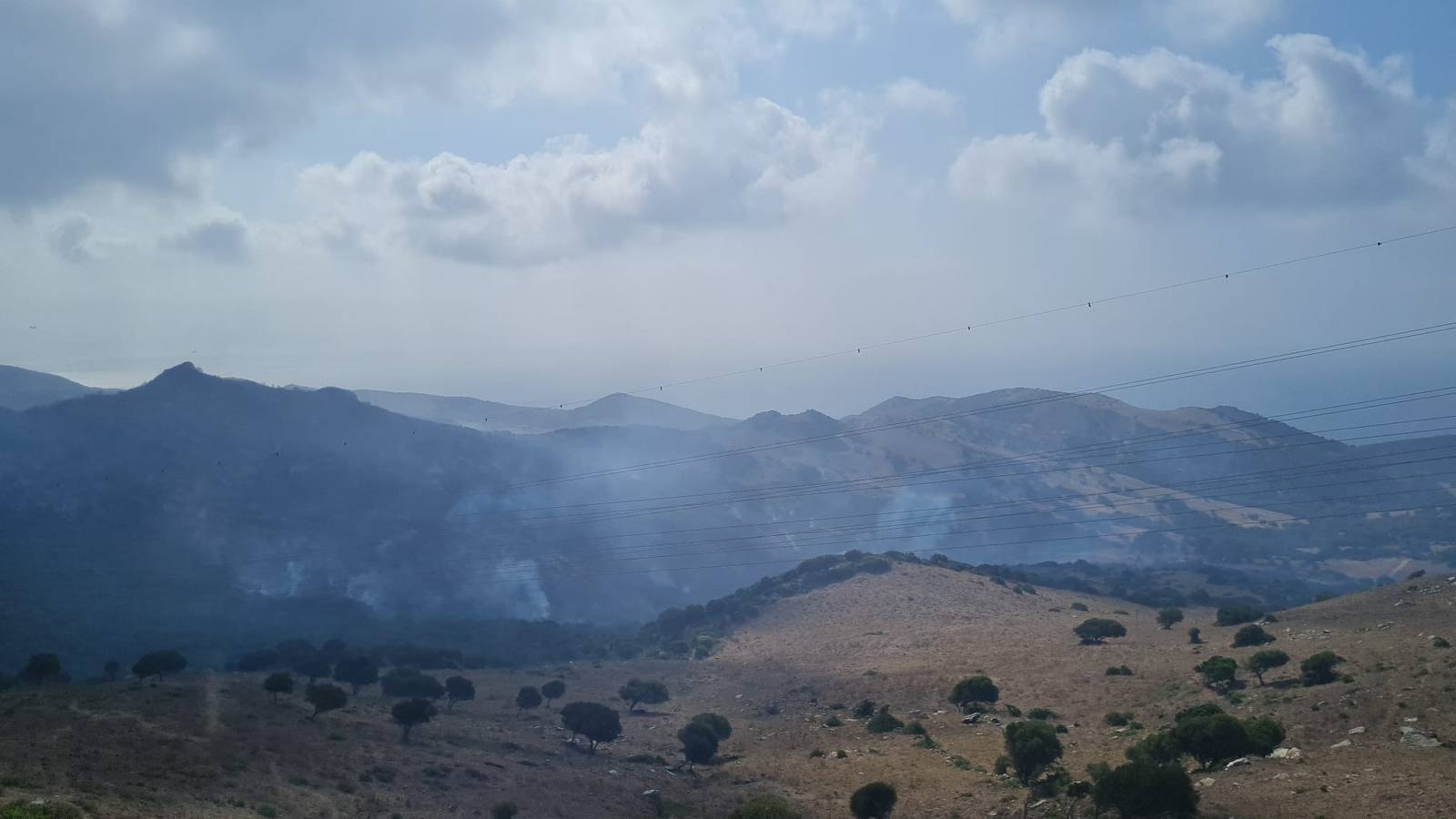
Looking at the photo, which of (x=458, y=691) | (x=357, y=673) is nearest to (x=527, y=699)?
(x=458, y=691)

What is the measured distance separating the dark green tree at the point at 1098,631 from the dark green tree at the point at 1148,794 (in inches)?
1611

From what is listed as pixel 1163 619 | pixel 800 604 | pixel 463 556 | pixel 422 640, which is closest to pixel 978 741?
pixel 1163 619

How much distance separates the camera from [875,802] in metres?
31.0

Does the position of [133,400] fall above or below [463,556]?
above

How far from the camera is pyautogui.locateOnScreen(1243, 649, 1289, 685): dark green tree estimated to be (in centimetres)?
4481

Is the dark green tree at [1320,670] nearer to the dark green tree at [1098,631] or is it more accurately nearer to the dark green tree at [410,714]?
the dark green tree at [1098,631]

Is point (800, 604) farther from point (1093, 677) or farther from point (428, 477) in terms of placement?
point (428, 477)

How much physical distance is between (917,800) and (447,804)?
1663cm

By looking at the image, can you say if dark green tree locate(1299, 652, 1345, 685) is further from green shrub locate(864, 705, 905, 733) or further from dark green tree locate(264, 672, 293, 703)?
dark green tree locate(264, 672, 293, 703)

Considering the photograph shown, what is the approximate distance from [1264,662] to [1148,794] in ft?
75.9

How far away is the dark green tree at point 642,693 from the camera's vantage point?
6156 centimetres

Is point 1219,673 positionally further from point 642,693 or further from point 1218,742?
point 642,693

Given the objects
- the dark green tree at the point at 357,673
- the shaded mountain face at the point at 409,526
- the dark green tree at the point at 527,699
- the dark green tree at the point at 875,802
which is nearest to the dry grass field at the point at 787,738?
the dark green tree at the point at 527,699

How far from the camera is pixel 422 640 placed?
3910 inches
